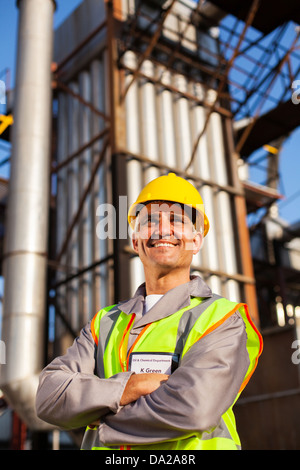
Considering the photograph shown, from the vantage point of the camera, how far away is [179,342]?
250cm

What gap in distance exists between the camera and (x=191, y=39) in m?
16.2

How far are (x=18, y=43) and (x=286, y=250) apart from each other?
13890 mm

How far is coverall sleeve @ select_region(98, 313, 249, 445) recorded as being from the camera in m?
2.18

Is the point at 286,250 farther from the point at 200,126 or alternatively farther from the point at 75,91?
the point at 75,91

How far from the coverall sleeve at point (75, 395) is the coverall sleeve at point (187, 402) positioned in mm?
72

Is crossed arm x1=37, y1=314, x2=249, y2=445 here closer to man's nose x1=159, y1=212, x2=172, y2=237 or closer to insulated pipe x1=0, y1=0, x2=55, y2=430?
man's nose x1=159, y1=212, x2=172, y2=237

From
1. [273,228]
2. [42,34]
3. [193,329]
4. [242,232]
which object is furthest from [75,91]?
[193,329]

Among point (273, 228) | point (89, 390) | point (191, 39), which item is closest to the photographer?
point (89, 390)

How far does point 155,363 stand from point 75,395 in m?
0.39

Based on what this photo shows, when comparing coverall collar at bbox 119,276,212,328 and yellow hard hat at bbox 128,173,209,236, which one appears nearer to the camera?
coverall collar at bbox 119,276,212,328

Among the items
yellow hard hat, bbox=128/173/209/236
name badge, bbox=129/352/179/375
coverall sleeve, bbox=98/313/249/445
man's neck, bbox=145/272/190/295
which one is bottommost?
coverall sleeve, bbox=98/313/249/445

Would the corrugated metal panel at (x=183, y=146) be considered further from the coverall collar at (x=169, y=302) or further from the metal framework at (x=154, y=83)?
the coverall collar at (x=169, y=302)

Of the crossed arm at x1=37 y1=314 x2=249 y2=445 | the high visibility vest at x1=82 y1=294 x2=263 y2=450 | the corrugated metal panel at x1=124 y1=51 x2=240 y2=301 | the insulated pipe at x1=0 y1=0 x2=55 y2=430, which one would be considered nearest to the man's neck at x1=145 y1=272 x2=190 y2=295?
the high visibility vest at x1=82 y1=294 x2=263 y2=450

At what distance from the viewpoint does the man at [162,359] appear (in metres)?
2.22
